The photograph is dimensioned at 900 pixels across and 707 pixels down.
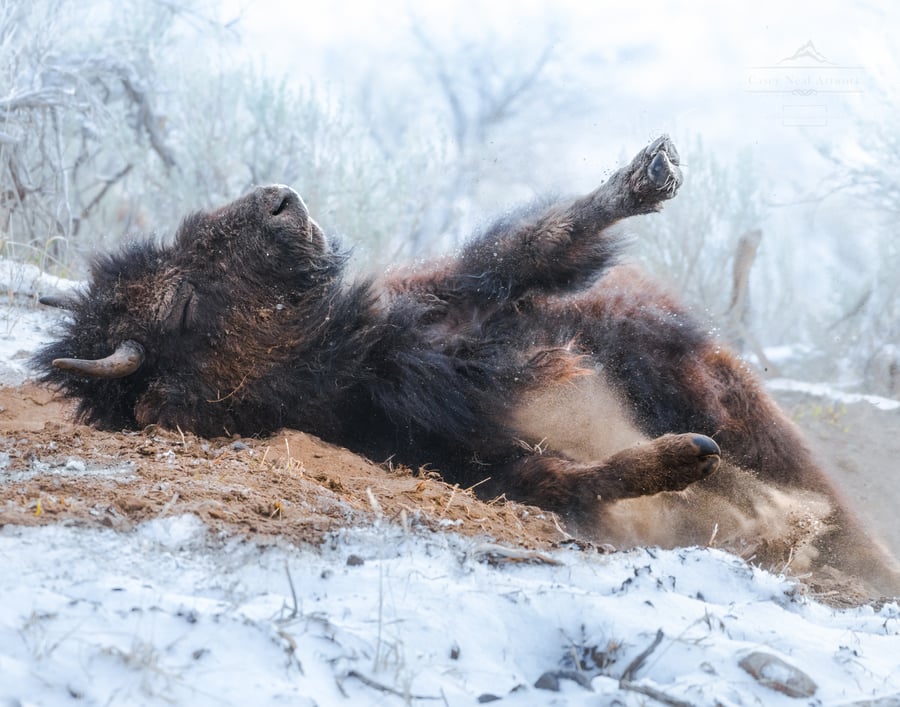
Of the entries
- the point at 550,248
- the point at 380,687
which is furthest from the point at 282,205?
the point at 380,687

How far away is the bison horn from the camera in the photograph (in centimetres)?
360

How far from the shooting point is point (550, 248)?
4.23 metres

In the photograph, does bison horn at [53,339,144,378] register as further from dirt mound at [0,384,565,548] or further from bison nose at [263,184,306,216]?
bison nose at [263,184,306,216]

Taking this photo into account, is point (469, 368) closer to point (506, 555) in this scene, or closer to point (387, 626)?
point (506, 555)

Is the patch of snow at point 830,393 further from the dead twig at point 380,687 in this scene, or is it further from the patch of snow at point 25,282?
the dead twig at point 380,687

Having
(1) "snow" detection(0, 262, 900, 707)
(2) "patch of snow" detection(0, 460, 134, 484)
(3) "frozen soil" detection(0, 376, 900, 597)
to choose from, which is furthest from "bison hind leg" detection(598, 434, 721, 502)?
(2) "patch of snow" detection(0, 460, 134, 484)

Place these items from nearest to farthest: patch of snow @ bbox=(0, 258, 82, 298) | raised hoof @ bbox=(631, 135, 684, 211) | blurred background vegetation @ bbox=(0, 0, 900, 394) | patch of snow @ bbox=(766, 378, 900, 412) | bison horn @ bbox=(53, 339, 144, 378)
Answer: bison horn @ bbox=(53, 339, 144, 378), raised hoof @ bbox=(631, 135, 684, 211), patch of snow @ bbox=(0, 258, 82, 298), patch of snow @ bbox=(766, 378, 900, 412), blurred background vegetation @ bbox=(0, 0, 900, 394)

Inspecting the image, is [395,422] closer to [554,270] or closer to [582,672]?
[554,270]

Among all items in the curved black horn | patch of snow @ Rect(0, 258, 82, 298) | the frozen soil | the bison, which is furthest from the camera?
patch of snow @ Rect(0, 258, 82, 298)

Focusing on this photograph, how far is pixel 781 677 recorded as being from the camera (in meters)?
2.03

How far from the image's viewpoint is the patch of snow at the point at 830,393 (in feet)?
24.6

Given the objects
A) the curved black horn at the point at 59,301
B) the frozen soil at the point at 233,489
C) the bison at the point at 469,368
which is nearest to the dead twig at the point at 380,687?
the frozen soil at the point at 233,489

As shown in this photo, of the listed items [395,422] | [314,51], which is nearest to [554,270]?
[395,422]

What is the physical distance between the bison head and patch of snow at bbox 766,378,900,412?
17.2 feet
